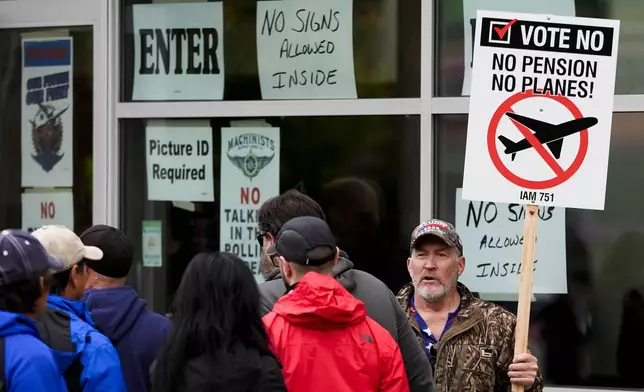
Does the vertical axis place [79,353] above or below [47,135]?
below

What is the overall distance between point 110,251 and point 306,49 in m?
3.26

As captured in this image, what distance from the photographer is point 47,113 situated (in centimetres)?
864

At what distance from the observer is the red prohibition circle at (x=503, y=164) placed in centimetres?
560

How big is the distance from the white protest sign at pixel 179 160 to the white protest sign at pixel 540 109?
2961mm

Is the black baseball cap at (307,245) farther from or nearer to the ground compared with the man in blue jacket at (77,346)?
farther from the ground

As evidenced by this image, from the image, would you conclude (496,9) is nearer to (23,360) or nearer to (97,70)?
(97,70)

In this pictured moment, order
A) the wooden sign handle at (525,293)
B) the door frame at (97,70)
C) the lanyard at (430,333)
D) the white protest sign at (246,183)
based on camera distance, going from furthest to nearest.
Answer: the door frame at (97,70) < the white protest sign at (246,183) < the lanyard at (430,333) < the wooden sign handle at (525,293)

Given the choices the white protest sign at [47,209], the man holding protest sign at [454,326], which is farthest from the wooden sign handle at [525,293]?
the white protest sign at [47,209]

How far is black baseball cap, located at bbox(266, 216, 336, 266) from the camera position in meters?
4.67

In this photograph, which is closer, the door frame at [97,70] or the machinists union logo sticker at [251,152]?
the machinists union logo sticker at [251,152]

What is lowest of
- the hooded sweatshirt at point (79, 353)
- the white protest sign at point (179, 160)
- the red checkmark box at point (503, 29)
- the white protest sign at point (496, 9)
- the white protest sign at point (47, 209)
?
the hooded sweatshirt at point (79, 353)

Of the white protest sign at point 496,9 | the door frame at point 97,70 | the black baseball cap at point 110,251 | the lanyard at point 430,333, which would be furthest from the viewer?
the door frame at point 97,70

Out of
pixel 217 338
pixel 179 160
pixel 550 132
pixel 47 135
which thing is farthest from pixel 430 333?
pixel 47 135

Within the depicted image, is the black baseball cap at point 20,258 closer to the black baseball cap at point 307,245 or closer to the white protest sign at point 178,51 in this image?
the black baseball cap at point 307,245
